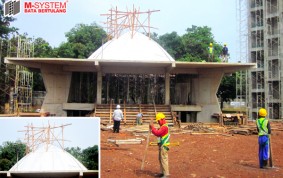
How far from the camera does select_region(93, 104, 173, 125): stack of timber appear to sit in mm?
20453

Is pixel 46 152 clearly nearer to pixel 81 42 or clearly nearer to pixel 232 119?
pixel 232 119

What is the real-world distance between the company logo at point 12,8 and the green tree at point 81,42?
30466 millimetres

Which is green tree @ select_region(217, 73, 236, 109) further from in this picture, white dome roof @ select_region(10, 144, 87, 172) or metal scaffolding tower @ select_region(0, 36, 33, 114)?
white dome roof @ select_region(10, 144, 87, 172)

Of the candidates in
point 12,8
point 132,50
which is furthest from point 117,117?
point 12,8

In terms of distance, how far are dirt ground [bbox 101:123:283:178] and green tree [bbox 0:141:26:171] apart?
384 centimetres

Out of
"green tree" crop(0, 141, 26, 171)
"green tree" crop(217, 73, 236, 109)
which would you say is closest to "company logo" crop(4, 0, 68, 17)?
"green tree" crop(0, 141, 26, 171)

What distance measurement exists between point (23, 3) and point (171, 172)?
471cm


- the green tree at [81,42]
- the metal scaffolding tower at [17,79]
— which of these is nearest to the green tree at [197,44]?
the green tree at [81,42]

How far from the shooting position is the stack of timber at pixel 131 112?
20.5 metres

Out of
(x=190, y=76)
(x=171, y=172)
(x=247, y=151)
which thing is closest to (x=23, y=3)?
(x=171, y=172)

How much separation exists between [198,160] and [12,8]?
20.4 feet

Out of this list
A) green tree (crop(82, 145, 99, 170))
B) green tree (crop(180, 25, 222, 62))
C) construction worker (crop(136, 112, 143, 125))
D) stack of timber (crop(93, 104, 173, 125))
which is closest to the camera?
green tree (crop(82, 145, 99, 170))

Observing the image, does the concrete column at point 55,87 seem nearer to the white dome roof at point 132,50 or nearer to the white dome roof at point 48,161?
the white dome roof at point 132,50

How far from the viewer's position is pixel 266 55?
37906 mm
